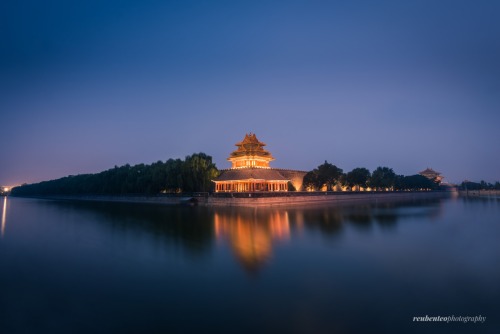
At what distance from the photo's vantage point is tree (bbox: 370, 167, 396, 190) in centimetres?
7162

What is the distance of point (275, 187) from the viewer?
52.5 m

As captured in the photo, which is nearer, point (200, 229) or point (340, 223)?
point (200, 229)

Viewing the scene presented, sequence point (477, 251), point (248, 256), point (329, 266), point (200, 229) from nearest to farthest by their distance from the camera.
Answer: point (329, 266), point (248, 256), point (477, 251), point (200, 229)

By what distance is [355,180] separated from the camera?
6500 cm

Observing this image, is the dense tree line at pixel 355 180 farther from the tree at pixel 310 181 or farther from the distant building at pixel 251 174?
the distant building at pixel 251 174

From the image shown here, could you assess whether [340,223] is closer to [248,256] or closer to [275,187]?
[248,256]

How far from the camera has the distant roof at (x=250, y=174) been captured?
49581mm

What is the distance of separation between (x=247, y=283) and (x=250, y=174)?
3965 cm

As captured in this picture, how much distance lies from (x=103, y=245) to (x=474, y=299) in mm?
16572

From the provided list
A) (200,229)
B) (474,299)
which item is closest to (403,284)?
(474,299)

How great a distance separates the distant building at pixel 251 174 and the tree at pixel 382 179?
972 inches

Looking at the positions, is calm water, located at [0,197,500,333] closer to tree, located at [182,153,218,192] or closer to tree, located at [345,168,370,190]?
tree, located at [182,153,218,192]

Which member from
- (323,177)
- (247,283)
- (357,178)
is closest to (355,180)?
(357,178)

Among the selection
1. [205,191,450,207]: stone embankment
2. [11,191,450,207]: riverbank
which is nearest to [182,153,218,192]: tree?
[11,191,450,207]: riverbank
